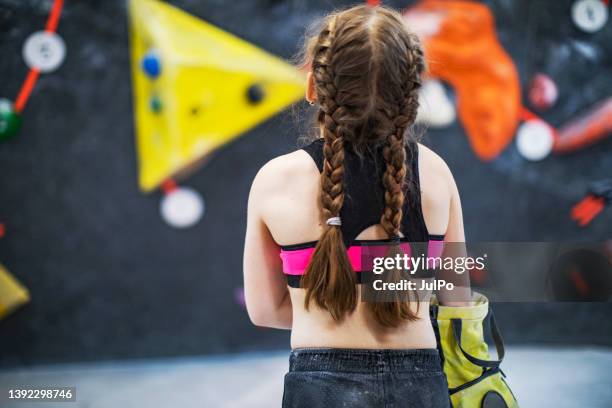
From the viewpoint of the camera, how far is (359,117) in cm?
91

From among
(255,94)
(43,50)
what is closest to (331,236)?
(255,94)

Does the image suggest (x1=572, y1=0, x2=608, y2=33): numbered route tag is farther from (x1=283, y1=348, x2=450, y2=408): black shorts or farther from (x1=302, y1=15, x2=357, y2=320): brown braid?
(x1=283, y1=348, x2=450, y2=408): black shorts

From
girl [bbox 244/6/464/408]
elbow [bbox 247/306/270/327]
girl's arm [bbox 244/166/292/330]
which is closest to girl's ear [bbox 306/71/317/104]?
girl [bbox 244/6/464/408]

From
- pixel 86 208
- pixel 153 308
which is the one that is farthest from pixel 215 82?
pixel 153 308

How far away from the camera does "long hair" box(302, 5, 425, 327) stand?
0.90m

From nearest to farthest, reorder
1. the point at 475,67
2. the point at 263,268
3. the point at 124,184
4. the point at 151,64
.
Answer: the point at 263,268, the point at 151,64, the point at 124,184, the point at 475,67

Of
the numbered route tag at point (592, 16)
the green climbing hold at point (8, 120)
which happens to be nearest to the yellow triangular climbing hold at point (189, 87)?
the green climbing hold at point (8, 120)

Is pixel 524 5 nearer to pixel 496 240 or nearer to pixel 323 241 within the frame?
pixel 496 240

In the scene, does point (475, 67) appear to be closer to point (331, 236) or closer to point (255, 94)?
point (255, 94)

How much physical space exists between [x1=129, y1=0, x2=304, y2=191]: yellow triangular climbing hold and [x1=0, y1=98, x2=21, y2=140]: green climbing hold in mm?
543

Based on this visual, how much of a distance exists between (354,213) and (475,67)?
2324mm

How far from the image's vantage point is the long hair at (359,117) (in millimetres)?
895

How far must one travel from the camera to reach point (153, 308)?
2.87 m

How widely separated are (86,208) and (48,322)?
567mm
